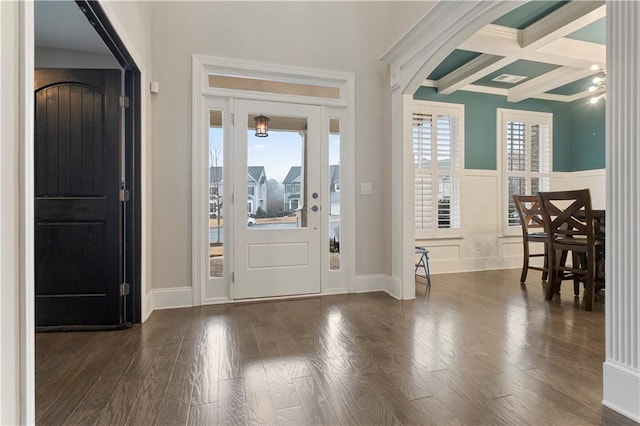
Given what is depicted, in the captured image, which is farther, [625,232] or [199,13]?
[199,13]

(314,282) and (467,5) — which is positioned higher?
(467,5)

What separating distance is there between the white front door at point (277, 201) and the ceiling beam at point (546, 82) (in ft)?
10.7

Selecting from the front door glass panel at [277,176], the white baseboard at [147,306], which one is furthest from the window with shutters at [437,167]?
the white baseboard at [147,306]

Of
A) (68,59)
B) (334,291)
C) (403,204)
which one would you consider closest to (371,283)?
(334,291)

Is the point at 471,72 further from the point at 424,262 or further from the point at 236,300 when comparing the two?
the point at 236,300

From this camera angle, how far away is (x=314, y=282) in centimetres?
347

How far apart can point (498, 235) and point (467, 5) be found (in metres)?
3.47

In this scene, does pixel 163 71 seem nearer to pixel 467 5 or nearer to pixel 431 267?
pixel 467 5

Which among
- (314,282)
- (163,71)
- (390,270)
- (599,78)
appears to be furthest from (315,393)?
(599,78)

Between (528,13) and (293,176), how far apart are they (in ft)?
8.93

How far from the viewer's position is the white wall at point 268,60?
3.02 m

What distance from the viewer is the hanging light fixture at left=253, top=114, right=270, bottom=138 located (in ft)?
10.9

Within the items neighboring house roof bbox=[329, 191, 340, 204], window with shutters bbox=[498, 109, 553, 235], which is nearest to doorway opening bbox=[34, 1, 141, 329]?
neighboring house roof bbox=[329, 191, 340, 204]

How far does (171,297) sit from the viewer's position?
3.03 metres
